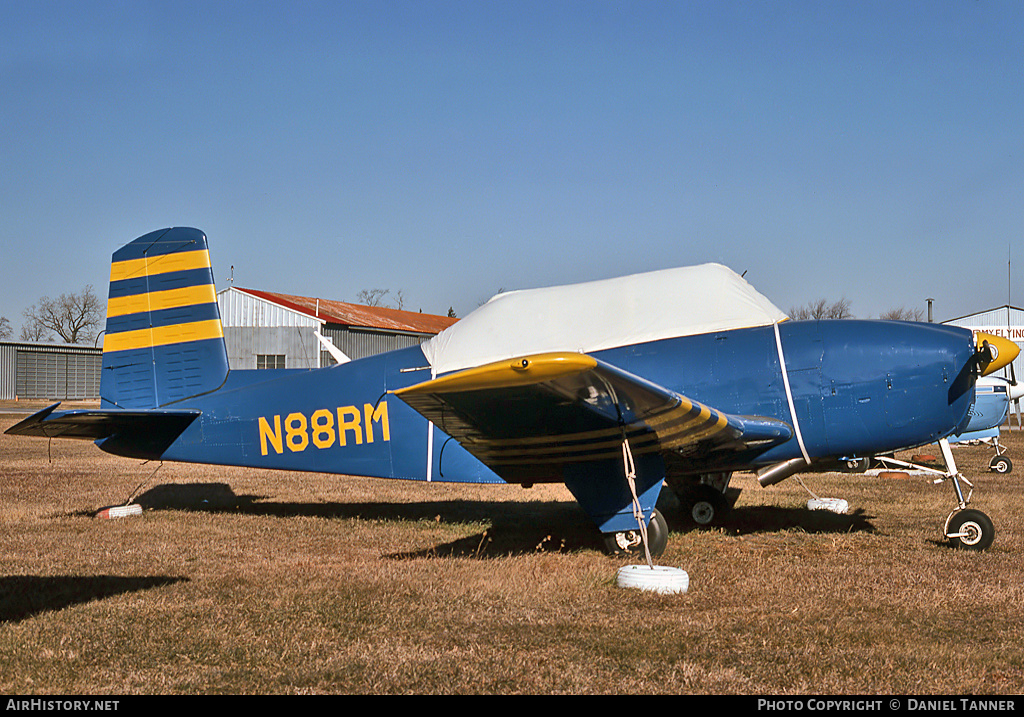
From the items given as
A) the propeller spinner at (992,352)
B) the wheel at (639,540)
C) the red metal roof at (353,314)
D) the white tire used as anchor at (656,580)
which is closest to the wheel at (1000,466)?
the propeller spinner at (992,352)

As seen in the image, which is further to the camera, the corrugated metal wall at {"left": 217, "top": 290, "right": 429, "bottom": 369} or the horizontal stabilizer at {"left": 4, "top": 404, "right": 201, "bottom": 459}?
the corrugated metal wall at {"left": 217, "top": 290, "right": 429, "bottom": 369}

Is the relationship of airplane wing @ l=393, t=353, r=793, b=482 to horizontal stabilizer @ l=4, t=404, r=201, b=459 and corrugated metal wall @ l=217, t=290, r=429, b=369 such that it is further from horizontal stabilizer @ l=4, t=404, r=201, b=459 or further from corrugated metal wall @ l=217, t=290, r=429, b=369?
corrugated metal wall @ l=217, t=290, r=429, b=369

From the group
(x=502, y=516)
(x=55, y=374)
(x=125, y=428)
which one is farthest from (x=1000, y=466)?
(x=55, y=374)

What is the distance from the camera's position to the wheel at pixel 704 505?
842 cm

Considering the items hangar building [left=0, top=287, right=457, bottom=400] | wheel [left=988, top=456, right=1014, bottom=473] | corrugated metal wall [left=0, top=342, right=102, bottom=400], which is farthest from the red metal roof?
wheel [left=988, top=456, right=1014, bottom=473]

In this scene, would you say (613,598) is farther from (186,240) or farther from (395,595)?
(186,240)

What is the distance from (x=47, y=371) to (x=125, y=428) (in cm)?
4408

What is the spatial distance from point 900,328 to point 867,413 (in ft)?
2.76

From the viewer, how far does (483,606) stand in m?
4.86

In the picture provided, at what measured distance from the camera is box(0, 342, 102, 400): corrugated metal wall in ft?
148

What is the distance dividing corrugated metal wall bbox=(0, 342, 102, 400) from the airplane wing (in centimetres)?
4707

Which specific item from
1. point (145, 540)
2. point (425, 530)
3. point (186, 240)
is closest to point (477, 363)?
point (425, 530)

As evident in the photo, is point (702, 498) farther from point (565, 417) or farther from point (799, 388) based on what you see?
point (565, 417)

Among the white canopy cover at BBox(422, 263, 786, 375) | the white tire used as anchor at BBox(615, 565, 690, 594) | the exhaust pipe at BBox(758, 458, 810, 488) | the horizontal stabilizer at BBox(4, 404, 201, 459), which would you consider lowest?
the white tire used as anchor at BBox(615, 565, 690, 594)
